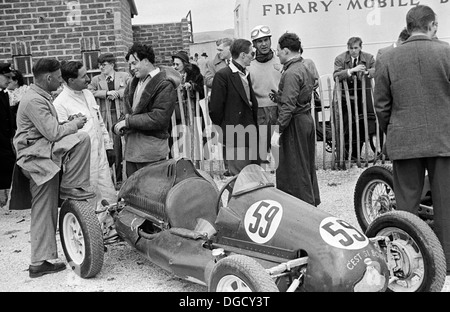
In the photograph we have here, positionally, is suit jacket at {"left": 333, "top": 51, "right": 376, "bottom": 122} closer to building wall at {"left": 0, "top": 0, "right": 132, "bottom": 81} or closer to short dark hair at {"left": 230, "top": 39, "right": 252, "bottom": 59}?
short dark hair at {"left": 230, "top": 39, "right": 252, "bottom": 59}

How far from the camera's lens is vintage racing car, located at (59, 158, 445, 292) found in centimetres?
333

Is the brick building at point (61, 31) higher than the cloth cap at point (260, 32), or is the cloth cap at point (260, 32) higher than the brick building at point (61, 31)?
the brick building at point (61, 31)

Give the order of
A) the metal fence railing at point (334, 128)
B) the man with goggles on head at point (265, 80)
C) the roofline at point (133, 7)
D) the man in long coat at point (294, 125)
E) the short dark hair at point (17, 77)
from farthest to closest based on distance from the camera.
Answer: the roofline at point (133, 7) < the metal fence railing at point (334, 128) < the short dark hair at point (17, 77) < the man with goggles on head at point (265, 80) < the man in long coat at point (294, 125)

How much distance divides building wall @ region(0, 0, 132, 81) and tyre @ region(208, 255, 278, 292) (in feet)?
24.1

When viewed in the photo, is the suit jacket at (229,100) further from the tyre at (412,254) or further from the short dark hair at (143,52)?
the tyre at (412,254)

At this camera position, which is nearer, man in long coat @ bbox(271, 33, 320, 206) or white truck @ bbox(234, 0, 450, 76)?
man in long coat @ bbox(271, 33, 320, 206)

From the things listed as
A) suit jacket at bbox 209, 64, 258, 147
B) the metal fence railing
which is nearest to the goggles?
suit jacket at bbox 209, 64, 258, 147

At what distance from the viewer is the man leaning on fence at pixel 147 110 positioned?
5539mm

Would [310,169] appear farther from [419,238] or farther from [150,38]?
[150,38]

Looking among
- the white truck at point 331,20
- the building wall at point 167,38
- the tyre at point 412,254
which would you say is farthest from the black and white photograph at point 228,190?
the building wall at point 167,38

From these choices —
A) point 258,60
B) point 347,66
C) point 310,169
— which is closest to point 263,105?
point 258,60

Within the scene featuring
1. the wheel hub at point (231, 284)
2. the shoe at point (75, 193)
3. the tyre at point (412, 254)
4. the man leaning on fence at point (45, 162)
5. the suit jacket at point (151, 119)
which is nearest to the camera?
the wheel hub at point (231, 284)

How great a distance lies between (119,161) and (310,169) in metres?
3.46

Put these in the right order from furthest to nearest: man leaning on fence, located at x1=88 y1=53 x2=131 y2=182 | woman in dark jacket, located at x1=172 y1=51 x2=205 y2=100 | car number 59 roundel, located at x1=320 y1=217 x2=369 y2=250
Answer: woman in dark jacket, located at x1=172 y1=51 x2=205 y2=100
man leaning on fence, located at x1=88 y1=53 x2=131 y2=182
car number 59 roundel, located at x1=320 y1=217 x2=369 y2=250
